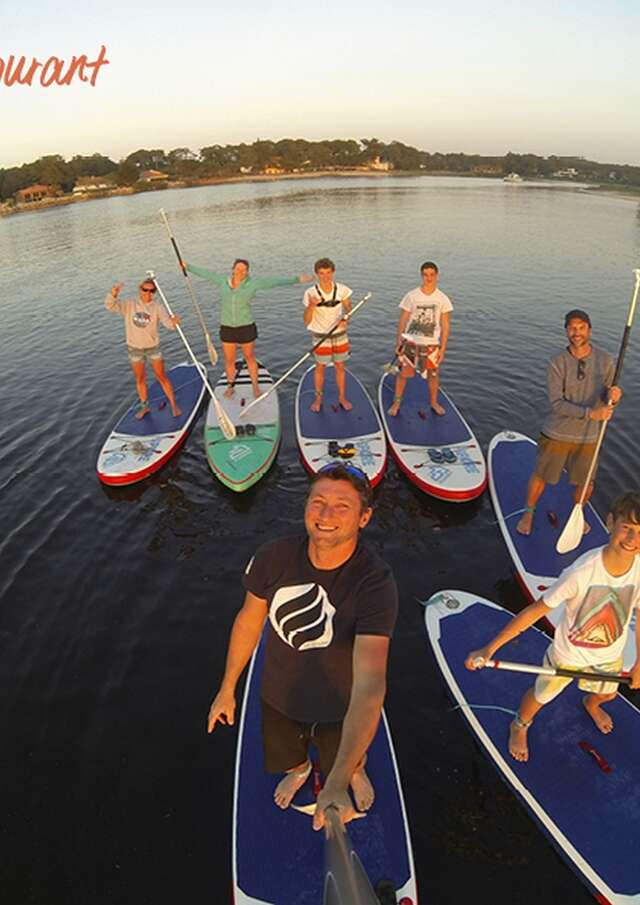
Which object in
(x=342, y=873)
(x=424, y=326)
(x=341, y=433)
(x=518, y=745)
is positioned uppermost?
(x=424, y=326)

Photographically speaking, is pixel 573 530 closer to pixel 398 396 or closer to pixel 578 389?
pixel 578 389

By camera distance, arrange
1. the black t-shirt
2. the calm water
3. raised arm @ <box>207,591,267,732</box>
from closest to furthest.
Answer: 1. the black t-shirt
2. raised arm @ <box>207,591,267,732</box>
3. the calm water

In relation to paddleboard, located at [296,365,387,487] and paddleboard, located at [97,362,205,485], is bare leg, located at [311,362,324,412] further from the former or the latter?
paddleboard, located at [97,362,205,485]

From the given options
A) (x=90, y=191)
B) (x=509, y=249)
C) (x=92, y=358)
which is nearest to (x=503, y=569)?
(x=92, y=358)

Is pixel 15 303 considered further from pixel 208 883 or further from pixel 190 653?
pixel 208 883

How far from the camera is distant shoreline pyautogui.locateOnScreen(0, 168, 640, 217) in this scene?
7806 centimetres

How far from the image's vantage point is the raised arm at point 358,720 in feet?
8.93

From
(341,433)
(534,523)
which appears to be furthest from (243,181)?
(534,523)

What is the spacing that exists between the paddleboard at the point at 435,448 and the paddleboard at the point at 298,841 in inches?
218

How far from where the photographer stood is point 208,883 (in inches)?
192

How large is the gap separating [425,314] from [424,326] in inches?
10.0

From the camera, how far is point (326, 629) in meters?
3.22

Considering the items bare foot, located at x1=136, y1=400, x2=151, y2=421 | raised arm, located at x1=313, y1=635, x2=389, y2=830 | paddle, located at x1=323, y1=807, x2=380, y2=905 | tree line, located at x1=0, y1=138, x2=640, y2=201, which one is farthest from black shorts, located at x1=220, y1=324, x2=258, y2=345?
tree line, located at x1=0, y1=138, x2=640, y2=201

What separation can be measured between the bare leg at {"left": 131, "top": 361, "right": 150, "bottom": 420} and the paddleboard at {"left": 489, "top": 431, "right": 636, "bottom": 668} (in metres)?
8.08
